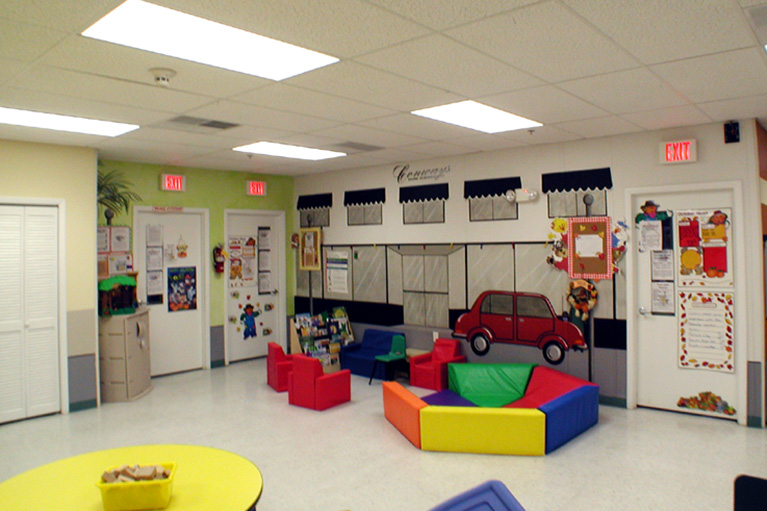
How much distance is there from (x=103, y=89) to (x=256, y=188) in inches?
193

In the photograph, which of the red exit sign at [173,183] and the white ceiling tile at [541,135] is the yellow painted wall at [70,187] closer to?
the red exit sign at [173,183]

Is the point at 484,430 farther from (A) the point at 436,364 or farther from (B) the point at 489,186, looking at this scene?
(B) the point at 489,186

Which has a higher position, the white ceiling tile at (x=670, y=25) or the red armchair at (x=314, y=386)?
the white ceiling tile at (x=670, y=25)

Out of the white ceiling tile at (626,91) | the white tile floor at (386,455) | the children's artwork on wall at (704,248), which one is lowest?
the white tile floor at (386,455)

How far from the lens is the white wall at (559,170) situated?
553 cm

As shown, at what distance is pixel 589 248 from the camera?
6.44 metres

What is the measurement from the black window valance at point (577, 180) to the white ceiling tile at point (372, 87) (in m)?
2.55

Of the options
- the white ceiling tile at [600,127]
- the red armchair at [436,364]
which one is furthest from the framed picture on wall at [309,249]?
the white ceiling tile at [600,127]

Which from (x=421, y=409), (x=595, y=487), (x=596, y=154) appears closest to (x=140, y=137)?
(x=421, y=409)

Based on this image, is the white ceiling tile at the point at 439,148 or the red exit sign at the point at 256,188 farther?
the red exit sign at the point at 256,188

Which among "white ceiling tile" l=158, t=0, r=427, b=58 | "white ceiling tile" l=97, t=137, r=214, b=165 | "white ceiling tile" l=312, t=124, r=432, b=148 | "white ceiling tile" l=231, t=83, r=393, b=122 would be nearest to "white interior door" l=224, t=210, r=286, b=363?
"white ceiling tile" l=97, t=137, r=214, b=165

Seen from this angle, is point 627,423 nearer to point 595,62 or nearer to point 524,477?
point 524,477

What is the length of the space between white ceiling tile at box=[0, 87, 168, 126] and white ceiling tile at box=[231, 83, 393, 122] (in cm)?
107

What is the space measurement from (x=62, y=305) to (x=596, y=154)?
21.0 ft
